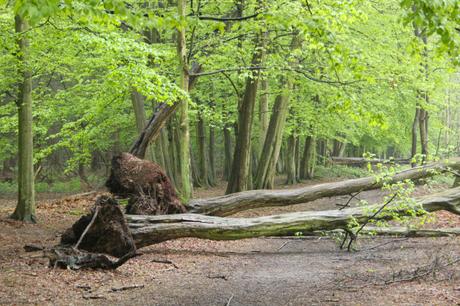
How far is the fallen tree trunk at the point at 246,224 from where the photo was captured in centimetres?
942

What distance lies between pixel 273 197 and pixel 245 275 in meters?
4.30

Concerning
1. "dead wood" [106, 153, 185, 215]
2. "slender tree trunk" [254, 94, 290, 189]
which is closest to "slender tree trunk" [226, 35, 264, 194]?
"slender tree trunk" [254, 94, 290, 189]

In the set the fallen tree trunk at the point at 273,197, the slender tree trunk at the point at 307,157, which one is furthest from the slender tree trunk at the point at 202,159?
the fallen tree trunk at the point at 273,197

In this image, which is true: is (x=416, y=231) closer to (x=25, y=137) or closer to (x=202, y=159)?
(x=25, y=137)

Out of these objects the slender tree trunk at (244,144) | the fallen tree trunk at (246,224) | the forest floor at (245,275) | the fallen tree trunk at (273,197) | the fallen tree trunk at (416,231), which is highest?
the slender tree trunk at (244,144)

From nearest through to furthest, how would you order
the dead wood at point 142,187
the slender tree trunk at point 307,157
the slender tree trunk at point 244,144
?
the dead wood at point 142,187, the slender tree trunk at point 244,144, the slender tree trunk at point 307,157

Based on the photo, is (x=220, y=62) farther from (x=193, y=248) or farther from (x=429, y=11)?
(x=429, y=11)

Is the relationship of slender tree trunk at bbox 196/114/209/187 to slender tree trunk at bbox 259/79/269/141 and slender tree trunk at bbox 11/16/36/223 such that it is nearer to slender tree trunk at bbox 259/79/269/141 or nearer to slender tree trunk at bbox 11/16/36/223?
slender tree trunk at bbox 259/79/269/141

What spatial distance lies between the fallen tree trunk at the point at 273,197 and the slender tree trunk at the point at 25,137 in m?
4.46

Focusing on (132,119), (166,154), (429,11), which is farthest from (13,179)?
(429,11)

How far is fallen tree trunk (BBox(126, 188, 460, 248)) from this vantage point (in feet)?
30.9

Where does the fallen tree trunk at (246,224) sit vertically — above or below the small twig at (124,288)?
above

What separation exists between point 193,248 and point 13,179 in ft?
73.6

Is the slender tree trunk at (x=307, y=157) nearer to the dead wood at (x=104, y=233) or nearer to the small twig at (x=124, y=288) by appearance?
the dead wood at (x=104, y=233)
